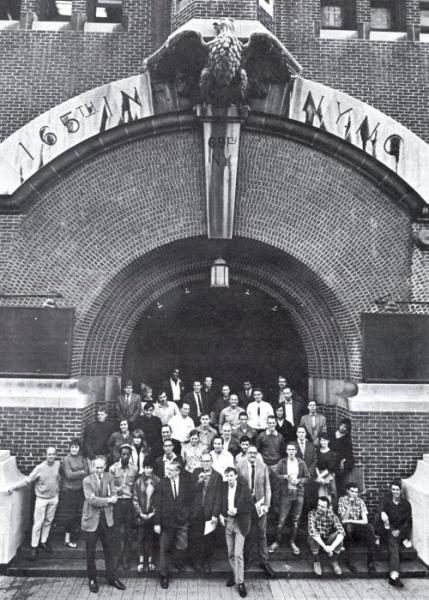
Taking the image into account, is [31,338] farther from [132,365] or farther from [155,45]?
[155,45]

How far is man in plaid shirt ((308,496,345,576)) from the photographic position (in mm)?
7531

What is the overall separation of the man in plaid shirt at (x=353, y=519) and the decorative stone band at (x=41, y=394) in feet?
16.2

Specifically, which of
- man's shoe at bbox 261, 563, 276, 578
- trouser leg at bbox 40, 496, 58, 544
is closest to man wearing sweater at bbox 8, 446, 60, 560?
trouser leg at bbox 40, 496, 58, 544

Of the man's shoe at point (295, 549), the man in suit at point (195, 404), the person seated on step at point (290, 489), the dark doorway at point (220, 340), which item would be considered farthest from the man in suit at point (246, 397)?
the man's shoe at point (295, 549)

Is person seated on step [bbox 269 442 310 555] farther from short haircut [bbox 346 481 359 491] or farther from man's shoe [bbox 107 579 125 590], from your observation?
man's shoe [bbox 107 579 125 590]

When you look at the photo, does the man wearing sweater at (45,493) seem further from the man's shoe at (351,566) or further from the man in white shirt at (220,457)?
the man's shoe at (351,566)

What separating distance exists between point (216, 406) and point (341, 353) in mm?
2780

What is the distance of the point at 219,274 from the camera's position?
9.88 metres

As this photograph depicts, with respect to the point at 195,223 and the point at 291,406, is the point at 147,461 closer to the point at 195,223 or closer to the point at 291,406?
the point at 291,406

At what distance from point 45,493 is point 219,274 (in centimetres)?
510

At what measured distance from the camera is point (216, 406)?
Result: 9.50 m

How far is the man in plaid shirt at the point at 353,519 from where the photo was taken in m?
7.72

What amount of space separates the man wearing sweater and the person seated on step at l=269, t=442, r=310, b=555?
12.1 feet

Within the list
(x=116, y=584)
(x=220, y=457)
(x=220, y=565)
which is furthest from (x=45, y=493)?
(x=220, y=565)
